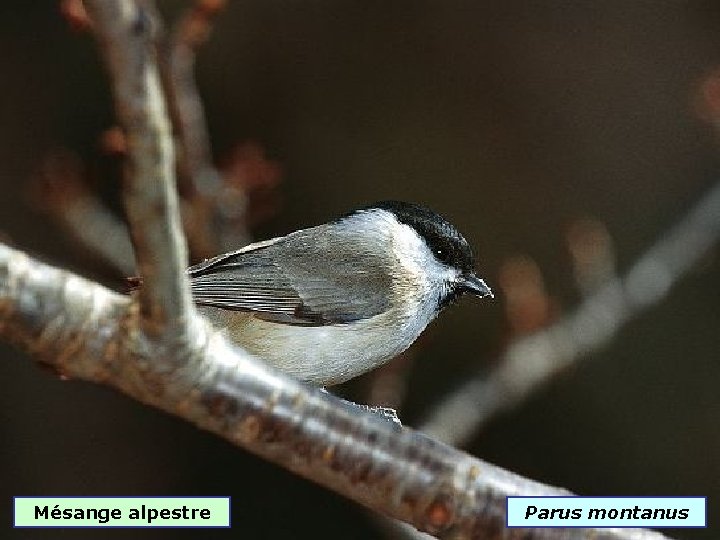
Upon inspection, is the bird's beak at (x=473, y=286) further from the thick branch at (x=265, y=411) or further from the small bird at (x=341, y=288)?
the thick branch at (x=265, y=411)

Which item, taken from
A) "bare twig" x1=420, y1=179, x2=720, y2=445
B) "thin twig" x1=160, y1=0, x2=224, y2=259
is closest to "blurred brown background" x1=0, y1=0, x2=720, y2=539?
"bare twig" x1=420, y1=179, x2=720, y2=445

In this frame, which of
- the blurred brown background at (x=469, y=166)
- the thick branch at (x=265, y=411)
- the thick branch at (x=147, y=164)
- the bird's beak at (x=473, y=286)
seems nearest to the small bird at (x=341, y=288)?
the bird's beak at (x=473, y=286)

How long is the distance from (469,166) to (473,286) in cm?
77

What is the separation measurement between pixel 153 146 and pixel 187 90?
24.9 inches

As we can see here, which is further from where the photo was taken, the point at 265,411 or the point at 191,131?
the point at 191,131

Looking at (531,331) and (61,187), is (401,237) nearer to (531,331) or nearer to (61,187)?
(531,331)

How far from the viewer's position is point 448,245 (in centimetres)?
118

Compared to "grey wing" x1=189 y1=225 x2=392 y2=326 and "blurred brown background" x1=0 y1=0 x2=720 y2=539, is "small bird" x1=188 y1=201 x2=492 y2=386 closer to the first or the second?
"grey wing" x1=189 y1=225 x2=392 y2=326

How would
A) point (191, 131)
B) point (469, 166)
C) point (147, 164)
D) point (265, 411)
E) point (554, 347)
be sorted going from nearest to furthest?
1. point (147, 164)
2. point (265, 411)
3. point (191, 131)
4. point (554, 347)
5. point (469, 166)

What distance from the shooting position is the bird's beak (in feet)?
3.80

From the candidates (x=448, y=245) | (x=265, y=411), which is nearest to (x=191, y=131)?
(x=448, y=245)

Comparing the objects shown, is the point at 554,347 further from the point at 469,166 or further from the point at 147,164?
the point at 147,164

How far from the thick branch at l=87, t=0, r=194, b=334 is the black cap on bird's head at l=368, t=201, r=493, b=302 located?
51 centimetres

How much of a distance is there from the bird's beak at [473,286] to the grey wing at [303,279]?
0.10 metres
